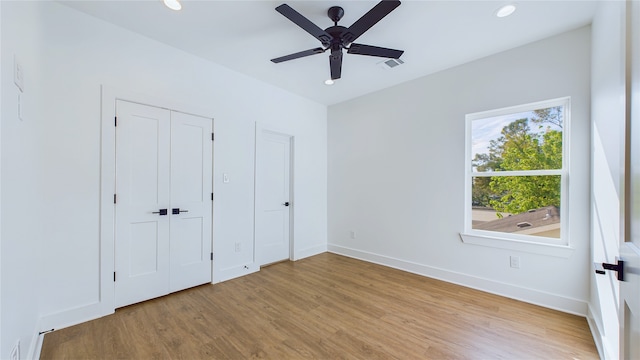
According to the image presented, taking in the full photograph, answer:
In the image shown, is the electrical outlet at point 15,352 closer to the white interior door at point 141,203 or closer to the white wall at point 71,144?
the white wall at point 71,144

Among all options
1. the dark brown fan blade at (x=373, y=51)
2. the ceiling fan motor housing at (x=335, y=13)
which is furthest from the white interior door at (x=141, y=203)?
the dark brown fan blade at (x=373, y=51)

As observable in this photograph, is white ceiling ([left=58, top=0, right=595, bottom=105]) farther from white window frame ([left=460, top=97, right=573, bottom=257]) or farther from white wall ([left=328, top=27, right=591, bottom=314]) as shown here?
white window frame ([left=460, top=97, right=573, bottom=257])

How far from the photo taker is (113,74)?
8.03ft

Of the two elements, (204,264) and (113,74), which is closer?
(113,74)

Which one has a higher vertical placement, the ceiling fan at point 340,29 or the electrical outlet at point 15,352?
the ceiling fan at point 340,29

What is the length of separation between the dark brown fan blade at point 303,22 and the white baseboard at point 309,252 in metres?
3.24

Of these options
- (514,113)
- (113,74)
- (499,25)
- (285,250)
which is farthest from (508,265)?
(113,74)

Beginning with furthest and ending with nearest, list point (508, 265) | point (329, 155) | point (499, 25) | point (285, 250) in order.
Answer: point (329, 155), point (285, 250), point (508, 265), point (499, 25)

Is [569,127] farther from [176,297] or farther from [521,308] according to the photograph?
[176,297]

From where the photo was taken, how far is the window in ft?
8.57

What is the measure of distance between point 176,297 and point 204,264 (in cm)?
45

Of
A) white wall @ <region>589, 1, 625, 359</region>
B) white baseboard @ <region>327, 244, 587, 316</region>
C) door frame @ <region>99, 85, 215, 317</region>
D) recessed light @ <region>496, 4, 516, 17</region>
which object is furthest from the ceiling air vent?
door frame @ <region>99, 85, 215, 317</region>

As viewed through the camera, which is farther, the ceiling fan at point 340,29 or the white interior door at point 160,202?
the white interior door at point 160,202

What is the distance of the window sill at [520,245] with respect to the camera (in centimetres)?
248
